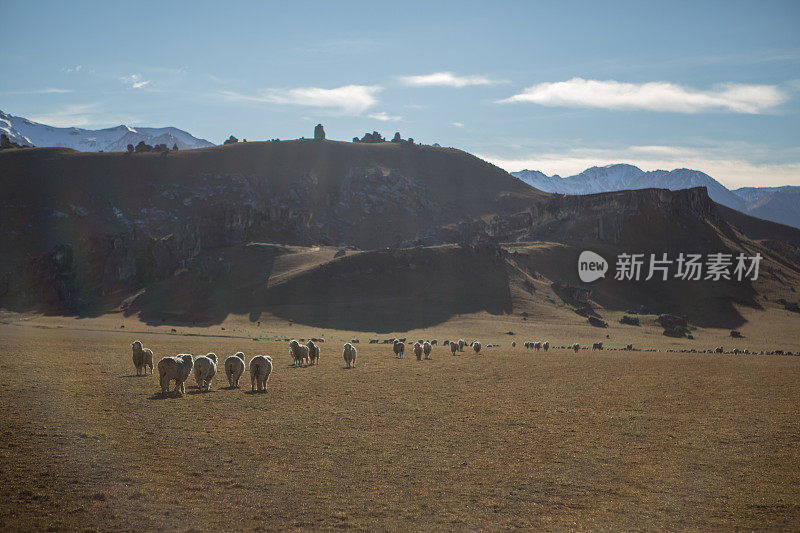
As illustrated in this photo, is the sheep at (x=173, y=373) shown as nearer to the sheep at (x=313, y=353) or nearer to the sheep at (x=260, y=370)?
the sheep at (x=260, y=370)

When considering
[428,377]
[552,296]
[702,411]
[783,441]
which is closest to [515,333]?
[552,296]

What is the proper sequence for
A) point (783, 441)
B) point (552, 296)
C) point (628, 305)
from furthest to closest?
point (628, 305) → point (552, 296) → point (783, 441)

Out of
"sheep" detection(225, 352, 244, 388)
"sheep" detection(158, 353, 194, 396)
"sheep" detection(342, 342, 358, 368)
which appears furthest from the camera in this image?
"sheep" detection(342, 342, 358, 368)

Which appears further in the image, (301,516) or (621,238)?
(621,238)

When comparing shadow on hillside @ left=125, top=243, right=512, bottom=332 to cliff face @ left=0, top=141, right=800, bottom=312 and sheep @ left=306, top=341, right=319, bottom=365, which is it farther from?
sheep @ left=306, top=341, right=319, bottom=365

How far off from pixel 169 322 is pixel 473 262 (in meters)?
58.7

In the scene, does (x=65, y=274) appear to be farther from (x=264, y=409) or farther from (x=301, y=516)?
(x=301, y=516)

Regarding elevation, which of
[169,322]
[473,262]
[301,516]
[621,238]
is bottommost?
[169,322]

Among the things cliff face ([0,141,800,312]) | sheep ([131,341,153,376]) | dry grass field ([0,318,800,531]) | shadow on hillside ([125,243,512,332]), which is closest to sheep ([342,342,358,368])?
dry grass field ([0,318,800,531])

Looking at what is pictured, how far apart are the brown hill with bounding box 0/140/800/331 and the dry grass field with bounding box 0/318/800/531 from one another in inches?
2384

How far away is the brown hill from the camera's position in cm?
10056

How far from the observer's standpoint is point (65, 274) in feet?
363

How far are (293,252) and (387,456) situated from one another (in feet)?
365

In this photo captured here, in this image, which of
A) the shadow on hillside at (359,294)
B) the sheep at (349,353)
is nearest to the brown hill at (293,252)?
the shadow on hillside at (359,294)
